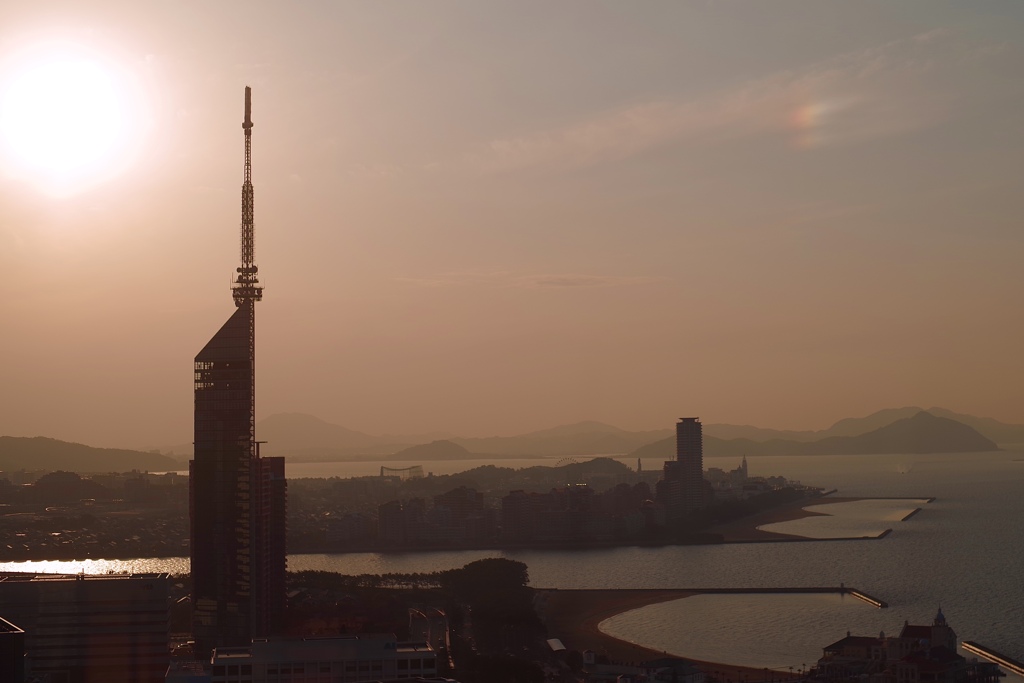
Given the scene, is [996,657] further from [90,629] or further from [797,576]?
[90,629]

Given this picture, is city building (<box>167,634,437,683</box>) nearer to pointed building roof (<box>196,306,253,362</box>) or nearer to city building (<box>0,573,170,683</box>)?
city building (<box>0,573,170,683</box>)

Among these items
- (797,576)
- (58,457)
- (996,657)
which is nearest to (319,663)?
(996,657)

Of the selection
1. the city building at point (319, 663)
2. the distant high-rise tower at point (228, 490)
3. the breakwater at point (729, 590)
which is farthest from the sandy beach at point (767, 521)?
the city building at point (319, 663)

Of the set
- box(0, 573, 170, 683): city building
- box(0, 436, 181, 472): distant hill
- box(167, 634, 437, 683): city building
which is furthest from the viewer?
box(0, 436, 181, 472): distant hill

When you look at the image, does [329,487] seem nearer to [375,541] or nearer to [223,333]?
[375,541]

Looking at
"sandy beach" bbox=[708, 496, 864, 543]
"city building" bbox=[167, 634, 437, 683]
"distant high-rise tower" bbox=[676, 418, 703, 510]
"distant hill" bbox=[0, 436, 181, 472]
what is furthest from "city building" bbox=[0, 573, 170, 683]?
"distant hill" bbox=[0, 436, 181, 472]

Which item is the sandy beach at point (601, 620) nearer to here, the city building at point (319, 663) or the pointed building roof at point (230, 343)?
the city building at point (319, 663)
